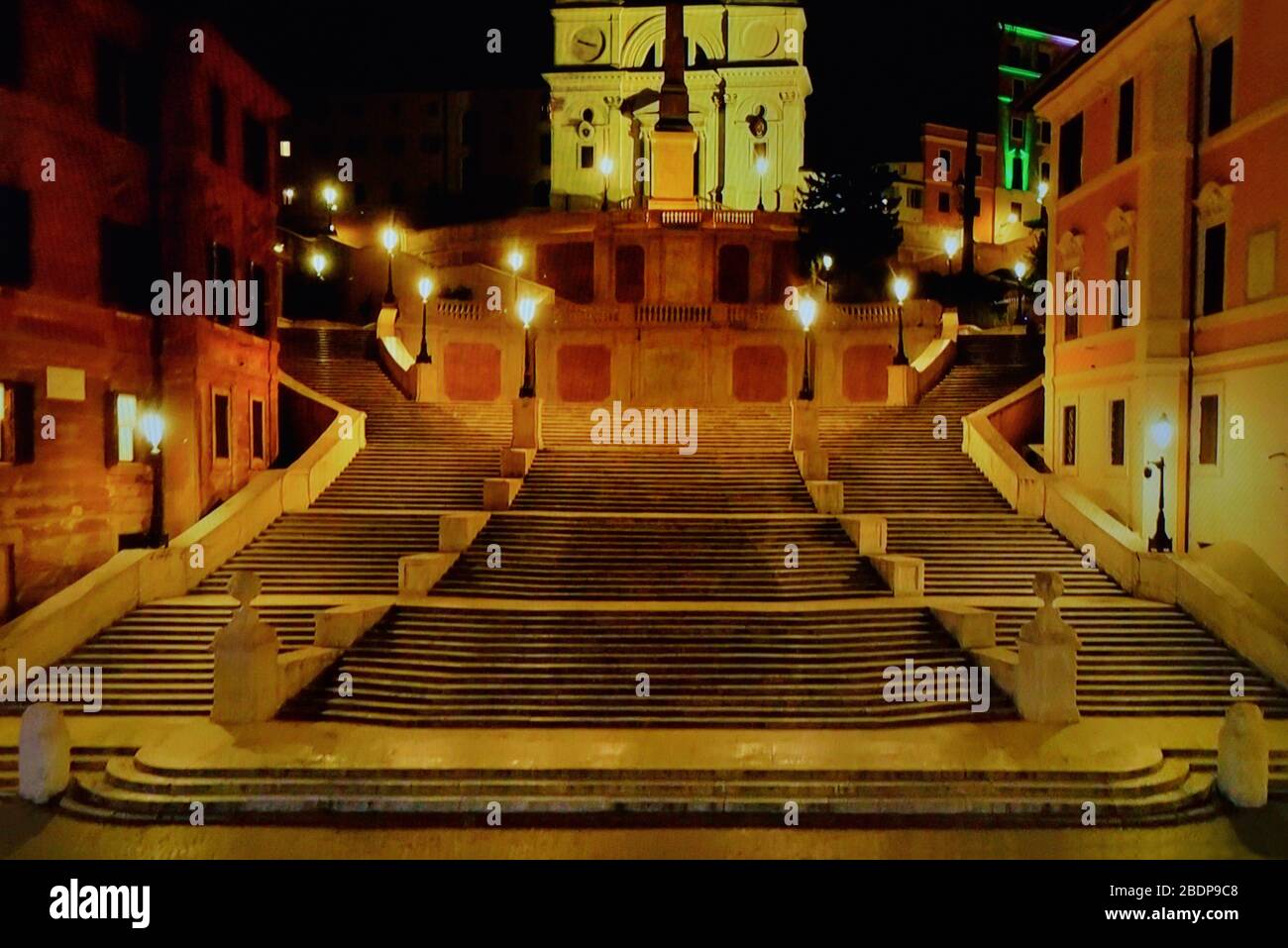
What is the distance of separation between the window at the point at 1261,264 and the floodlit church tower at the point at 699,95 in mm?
50680

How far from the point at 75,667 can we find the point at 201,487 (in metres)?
7.12

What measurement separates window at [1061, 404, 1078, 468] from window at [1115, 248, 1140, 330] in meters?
2.95

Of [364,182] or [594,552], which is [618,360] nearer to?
[594,552]

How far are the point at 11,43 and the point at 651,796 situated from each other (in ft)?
55.0

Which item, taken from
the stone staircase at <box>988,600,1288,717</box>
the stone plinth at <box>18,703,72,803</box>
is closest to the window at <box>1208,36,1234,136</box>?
the stone staircase at <box>988,600,1288,717</box>

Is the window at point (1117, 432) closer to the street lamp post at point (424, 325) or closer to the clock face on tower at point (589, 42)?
the street lamp post at point (424, 325)

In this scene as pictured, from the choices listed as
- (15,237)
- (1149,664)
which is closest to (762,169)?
(15,237)

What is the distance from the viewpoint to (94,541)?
20.6 m

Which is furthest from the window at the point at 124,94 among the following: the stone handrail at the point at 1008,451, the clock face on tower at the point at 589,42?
the clock face on tower at the point at 589,42

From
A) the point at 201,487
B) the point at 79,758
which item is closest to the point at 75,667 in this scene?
the point at 79,758

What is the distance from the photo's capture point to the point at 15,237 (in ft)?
63.0

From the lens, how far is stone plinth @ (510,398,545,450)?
27.1m

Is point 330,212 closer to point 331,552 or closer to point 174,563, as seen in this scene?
point 331,552
